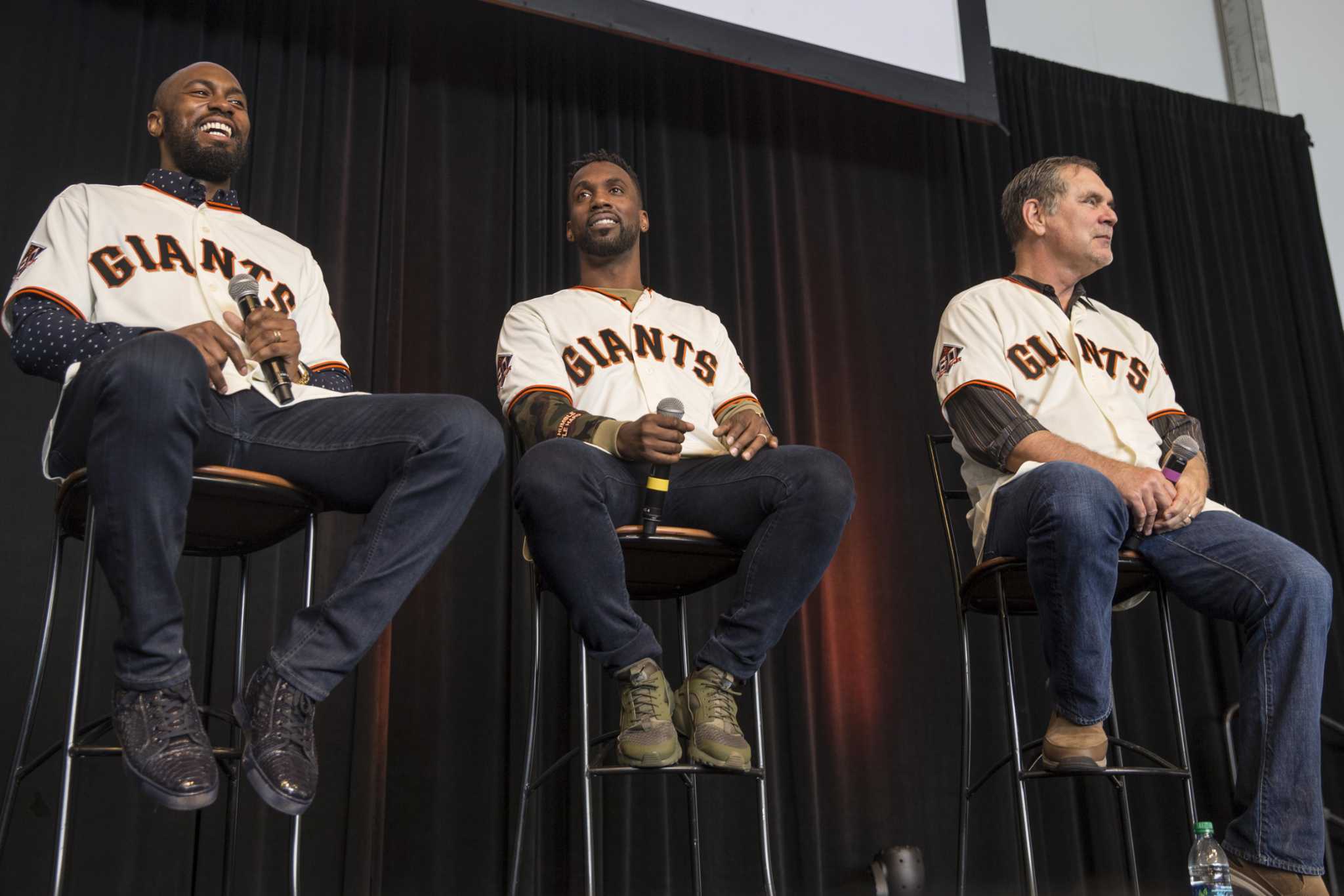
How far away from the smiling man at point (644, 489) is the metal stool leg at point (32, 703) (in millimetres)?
726

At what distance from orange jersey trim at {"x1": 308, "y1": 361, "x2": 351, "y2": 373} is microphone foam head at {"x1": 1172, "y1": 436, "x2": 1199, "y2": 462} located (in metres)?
1.58

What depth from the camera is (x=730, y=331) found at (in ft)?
11.5

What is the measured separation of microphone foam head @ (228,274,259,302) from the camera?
1922 mm

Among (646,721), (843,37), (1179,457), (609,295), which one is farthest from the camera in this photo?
(843,37)

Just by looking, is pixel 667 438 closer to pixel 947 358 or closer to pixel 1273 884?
pixel 947 358

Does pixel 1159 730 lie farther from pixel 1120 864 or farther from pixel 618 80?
pixel 618 80

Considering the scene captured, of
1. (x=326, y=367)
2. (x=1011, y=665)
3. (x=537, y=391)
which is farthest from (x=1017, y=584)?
(x=326, y=367)

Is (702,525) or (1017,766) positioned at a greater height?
(702,525)

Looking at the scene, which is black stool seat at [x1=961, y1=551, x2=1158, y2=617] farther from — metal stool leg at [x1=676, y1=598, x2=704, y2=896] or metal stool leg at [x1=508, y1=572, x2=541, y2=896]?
metal stool leg at [x1=508, y1=572, x2=541, y2=896]

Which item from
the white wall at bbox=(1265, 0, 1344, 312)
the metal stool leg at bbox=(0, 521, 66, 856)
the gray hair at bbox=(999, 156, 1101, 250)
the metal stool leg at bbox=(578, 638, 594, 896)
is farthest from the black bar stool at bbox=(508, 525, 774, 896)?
the white wall at bbox=(1265, 0, 1344, 312)

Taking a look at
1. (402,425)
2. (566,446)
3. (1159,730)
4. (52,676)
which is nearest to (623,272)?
(566,446)

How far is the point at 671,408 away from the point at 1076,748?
88cm

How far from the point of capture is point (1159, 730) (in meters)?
3.62

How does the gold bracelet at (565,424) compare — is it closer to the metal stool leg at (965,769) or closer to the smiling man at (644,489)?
the smiling man at (644,489)
